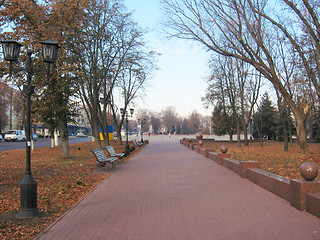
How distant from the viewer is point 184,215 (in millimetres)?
6012

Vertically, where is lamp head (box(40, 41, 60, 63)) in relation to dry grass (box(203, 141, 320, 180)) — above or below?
above

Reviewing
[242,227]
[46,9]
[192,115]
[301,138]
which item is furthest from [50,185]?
[192,115]

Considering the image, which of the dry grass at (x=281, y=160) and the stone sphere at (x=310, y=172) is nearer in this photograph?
the stone sphere at (x=310, y=172)

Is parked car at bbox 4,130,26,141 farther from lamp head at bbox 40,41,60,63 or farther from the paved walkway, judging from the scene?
lamp head at bbox 40,41,60,63

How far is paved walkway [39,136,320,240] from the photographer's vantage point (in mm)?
4902

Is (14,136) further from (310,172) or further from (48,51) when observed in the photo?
(310,172)

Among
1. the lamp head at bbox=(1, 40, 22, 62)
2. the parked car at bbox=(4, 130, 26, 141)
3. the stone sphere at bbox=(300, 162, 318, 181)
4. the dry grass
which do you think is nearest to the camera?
the stone sphere at bbox=(300, 162, 318, 181)

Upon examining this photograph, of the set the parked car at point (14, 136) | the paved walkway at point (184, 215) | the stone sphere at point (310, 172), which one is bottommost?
the paved walkway at point (184, 215)

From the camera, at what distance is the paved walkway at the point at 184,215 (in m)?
4.90

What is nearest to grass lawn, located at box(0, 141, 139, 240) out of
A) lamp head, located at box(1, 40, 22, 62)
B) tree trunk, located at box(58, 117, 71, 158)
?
lamp head, located at box(1, 40, 22, 62)

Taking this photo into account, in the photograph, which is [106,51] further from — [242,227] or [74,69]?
[242,227]

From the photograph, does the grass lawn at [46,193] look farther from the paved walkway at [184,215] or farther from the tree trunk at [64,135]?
the tree trunk at [64,135]

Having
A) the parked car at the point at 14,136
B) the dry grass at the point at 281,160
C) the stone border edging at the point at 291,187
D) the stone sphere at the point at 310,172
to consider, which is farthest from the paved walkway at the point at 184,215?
the parked car at the point at 14,136

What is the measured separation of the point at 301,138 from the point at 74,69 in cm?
1273
